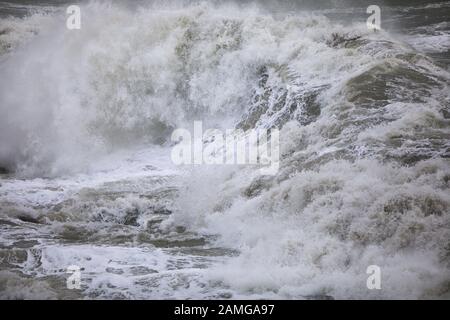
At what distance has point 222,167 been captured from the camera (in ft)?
31.1

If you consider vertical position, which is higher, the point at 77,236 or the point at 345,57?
the point at 345,57

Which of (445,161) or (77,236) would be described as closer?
(445,161)

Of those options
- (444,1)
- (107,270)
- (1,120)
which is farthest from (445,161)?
(444,1)

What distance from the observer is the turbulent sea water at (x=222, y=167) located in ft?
18.7

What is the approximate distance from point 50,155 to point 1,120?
6.32ft

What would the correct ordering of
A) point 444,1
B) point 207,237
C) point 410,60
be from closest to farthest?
point 207,237, point 410,60, point 444,1

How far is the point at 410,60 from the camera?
34.1 ft

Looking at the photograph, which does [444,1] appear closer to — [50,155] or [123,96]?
[123,96]

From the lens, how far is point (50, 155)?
36.7 feet

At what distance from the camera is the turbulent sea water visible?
571cm
